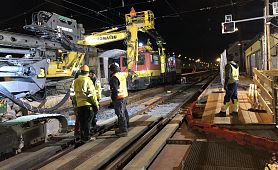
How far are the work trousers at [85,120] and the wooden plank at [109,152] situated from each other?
82 cm

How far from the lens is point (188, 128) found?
803cm

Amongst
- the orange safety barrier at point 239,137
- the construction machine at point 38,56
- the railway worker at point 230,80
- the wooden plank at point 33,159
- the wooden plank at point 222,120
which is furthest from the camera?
the construction machine at point 38,56

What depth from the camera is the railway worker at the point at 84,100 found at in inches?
268

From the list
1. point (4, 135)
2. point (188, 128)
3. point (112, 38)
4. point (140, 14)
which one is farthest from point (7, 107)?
point (140, 14)

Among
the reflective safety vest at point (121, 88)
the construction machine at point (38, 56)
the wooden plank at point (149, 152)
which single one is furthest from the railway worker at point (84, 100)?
the construction machine at point (38, 56)

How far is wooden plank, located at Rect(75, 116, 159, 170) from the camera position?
5.02 m

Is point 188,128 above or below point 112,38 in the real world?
below

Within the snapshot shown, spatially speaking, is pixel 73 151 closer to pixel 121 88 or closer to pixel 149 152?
pixel 149 152

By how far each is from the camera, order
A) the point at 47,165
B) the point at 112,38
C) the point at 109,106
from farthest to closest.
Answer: the point at 112,38 < the point at 109,106 < the point at 47,165

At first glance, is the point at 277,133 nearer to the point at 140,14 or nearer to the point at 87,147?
the point at 87,147

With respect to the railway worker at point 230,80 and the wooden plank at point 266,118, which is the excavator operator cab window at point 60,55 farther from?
the wooden plank at point 266,118

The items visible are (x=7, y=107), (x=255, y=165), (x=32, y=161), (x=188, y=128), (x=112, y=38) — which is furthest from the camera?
(x=112, y=38)

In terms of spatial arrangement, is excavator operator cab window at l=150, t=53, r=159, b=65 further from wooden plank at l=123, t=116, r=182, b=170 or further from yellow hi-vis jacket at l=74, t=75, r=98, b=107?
yellow hi-vis jacket at l=74, t=75, r=98, b=107

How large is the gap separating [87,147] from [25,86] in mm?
3807
